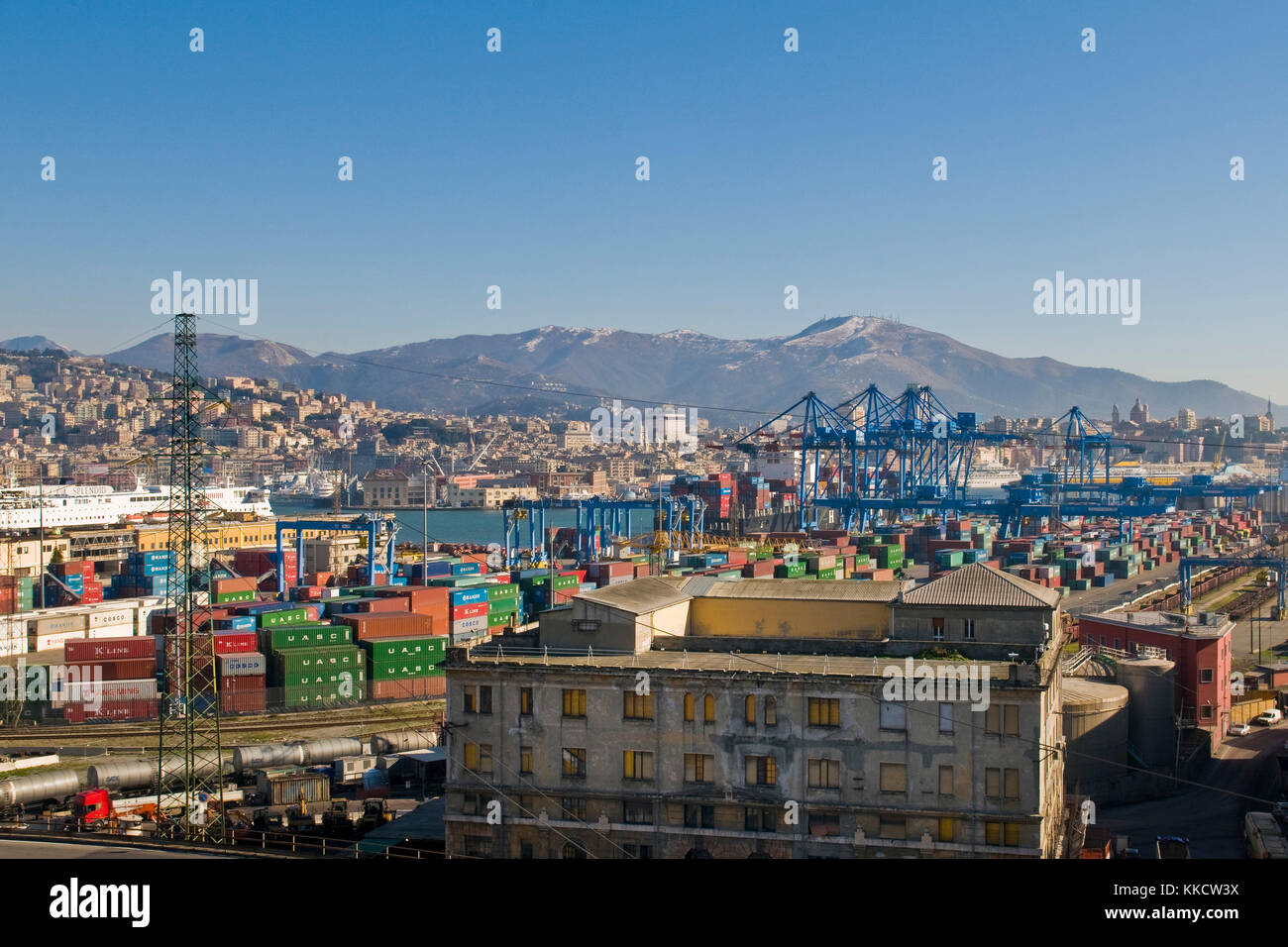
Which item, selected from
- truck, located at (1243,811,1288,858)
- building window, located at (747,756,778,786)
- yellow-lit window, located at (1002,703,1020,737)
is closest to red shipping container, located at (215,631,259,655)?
building window, located at (747,756,778,786)

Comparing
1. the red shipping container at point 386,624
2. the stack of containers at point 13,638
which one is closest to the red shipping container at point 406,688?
the red shipping container at point 386,624

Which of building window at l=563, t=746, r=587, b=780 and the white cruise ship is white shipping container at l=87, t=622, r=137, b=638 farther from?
building window at l=563, t=746, r=587, b=780

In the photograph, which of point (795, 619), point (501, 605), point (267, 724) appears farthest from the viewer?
point (501, 605)

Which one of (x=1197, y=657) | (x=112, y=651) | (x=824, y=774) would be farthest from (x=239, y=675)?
(x=1197, y=657)

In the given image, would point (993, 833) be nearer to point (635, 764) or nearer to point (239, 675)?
point (635, 764)
